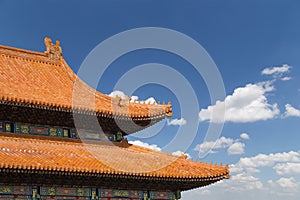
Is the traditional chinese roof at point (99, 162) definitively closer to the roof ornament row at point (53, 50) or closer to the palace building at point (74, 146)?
the palace building at point (74, 146)

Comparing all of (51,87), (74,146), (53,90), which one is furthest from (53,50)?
(74,146)

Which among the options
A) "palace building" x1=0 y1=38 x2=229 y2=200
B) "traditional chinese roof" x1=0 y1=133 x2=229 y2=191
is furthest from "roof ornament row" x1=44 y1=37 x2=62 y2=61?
"traditional chinese roof" x1=0 y1=133 x2=229 y2=191

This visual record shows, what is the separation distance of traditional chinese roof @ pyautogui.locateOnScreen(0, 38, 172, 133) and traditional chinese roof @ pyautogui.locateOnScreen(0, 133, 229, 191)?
1.51m

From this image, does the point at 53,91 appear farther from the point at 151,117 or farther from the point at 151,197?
the point at 151,197

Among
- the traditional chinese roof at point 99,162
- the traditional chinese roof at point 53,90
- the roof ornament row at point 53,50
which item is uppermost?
the roof ornament row at point 53,50

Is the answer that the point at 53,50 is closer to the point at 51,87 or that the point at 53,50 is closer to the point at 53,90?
the point at 51,87

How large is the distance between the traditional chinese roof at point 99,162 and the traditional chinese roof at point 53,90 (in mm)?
1514

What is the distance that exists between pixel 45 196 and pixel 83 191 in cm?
157

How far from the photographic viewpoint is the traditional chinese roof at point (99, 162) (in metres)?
14.3

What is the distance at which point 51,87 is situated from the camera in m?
19.3

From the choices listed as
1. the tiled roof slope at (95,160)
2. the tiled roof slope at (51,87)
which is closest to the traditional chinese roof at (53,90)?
the tiled roof slope at (51,87)

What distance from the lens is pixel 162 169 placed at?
17.0m

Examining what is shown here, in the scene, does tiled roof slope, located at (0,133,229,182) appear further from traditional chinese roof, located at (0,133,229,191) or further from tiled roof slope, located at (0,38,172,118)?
tiled roof slope, located at (0,38,172,118)

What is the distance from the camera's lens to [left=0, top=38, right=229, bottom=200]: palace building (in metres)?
15.0
